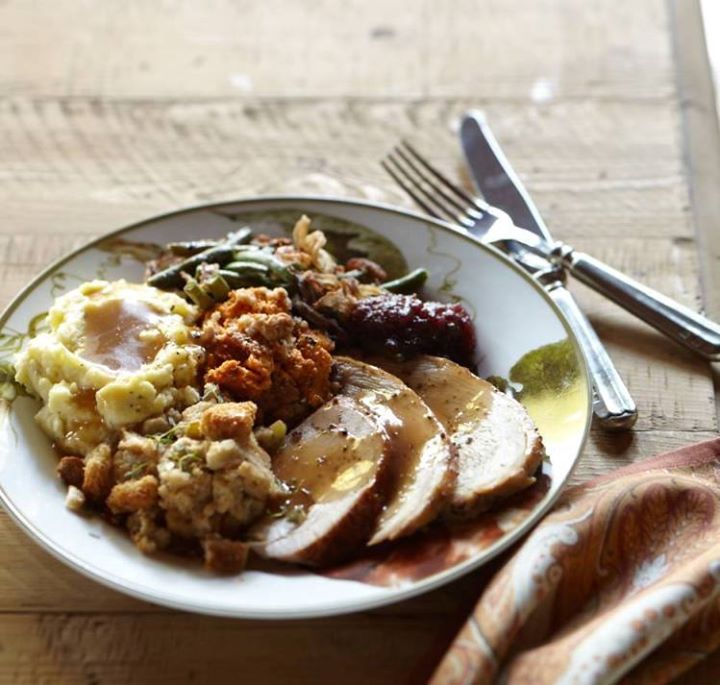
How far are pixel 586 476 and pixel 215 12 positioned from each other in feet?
15.8

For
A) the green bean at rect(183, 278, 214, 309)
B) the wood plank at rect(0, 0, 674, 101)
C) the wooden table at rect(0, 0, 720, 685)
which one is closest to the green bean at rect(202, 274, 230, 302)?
the green bean at rect(183, 278, 214, 309)

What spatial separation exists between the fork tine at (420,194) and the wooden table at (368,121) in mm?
138

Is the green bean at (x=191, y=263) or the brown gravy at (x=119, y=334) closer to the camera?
the brown gravy at (x=119, y=334)

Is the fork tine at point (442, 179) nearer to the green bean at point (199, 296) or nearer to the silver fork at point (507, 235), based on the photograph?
the silver fork at point (507, 235)

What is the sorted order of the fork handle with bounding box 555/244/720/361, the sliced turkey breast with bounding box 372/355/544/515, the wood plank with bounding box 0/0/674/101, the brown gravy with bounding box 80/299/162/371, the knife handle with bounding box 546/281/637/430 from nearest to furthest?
1. the sliced turkey breast with bounding box 372/355/544/515
2. the brown gravy with bounding box 80/299/162/371
3. the knife handle with bounding box 546/281/637/430
4. the fork handle with bounding box 555/244/720/361
5. the wood plank with bounding box 0/0/674/101

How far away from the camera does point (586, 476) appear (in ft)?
13.7

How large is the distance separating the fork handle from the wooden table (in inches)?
4.8

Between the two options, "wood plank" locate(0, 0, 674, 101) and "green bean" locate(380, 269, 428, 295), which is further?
"wood plank" locate(0, 0, 674, 101)

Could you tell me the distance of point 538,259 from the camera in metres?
5.07

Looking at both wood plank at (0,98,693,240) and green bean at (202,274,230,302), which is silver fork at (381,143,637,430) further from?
green bean at (202,274,230,302)

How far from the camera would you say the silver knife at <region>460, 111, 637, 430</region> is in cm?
436

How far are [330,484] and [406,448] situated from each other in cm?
34

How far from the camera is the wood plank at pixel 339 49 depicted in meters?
6.66

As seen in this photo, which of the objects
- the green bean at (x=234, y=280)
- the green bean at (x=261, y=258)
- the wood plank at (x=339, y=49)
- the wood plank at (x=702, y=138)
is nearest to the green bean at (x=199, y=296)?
the green bean at (x=234, y=280)
